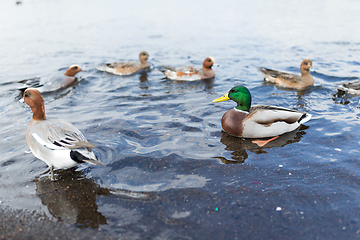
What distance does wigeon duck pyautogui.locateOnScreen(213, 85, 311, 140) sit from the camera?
602 cm

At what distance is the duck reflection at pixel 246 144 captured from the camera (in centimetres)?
544

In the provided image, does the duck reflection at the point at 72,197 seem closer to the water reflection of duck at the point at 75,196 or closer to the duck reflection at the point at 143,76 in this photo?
the water reflection of duck at the point at 75,196

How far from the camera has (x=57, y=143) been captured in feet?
13.6

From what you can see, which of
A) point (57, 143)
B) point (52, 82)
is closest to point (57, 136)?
point (57, 143)

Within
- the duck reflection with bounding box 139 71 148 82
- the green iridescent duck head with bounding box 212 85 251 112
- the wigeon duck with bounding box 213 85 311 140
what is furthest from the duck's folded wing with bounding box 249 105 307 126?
the duck reflection with bounding box 139 71 148 82

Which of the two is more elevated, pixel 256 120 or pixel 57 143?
pixel 57 143

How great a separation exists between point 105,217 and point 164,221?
843mm

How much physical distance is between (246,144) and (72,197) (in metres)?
3.68

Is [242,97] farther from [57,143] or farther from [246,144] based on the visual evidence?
[57,143]

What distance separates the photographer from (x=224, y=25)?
23.6 m

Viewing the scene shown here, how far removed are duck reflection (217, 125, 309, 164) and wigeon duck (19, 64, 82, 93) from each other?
6726mm

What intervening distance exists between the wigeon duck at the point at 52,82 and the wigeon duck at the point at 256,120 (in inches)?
265

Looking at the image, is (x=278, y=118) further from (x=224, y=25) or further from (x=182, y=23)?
(x=182, y=23)

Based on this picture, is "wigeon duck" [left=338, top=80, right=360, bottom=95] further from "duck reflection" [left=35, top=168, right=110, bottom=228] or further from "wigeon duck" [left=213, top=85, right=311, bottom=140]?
"duck reflection" [left=35, top=168, right=110, bottom=228]
